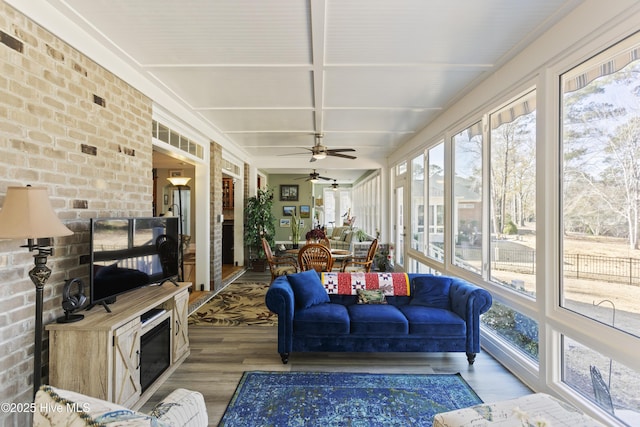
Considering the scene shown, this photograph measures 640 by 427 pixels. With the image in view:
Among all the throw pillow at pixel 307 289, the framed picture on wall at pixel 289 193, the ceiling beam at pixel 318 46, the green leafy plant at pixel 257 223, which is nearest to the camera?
the ceiling beam at pixel 318 46

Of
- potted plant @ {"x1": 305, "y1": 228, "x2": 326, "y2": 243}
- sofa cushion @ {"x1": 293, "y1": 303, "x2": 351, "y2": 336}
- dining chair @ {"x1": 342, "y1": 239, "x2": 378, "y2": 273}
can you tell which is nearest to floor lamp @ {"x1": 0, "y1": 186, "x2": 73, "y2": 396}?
sofa cushion @ {"x1": 293, "y1": 303, "x2": 351, "y2": 336}

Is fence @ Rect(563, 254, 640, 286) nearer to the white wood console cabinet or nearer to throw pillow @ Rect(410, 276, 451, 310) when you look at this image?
throw pillow @ Rect(410, 276, 451, 310)

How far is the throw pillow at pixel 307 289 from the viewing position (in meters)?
3.27

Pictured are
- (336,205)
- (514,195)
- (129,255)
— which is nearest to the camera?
(129,255)

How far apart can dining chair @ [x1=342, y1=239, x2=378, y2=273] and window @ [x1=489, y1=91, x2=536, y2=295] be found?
1.97 m

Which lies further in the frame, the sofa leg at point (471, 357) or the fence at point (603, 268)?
the sofa leg at point (471, 357)

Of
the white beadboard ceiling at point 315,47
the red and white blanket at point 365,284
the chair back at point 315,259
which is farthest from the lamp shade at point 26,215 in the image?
the chair back at point 315,259

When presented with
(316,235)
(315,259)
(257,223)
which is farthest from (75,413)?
(257,223)

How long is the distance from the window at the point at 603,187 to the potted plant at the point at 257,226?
595 centimetres

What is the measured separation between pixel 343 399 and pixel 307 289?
3.76 feet

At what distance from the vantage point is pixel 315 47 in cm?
254

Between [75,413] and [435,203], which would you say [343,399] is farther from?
[435,203]

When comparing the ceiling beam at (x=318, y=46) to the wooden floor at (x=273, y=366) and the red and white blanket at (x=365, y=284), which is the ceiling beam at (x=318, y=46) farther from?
the wooden floor at (x=273, y=366)

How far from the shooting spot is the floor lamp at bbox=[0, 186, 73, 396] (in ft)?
5.26
